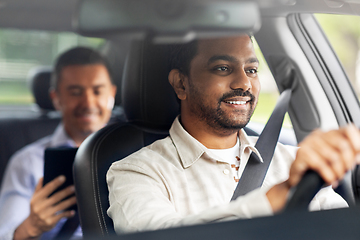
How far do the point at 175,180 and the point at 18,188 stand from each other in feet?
3.86

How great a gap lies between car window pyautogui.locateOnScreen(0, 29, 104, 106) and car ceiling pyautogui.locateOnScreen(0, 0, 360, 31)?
0.04 m

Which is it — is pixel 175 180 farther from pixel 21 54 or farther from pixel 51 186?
pixel 51 186

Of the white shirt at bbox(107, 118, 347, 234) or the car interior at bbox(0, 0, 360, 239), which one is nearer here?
the car interior at bbox(0, 0, 360, 239)

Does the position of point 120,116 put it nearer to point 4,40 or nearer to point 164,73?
point 164,73

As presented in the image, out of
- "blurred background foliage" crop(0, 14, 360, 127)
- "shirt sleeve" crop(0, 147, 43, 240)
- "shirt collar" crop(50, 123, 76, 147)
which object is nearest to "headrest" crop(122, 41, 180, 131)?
"blurred background foliage" crop(0, 14, 360, 127)

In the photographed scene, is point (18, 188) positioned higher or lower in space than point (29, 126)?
lower

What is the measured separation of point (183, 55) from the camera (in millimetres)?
1060

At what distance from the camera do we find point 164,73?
1.20 meters

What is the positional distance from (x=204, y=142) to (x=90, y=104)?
30.2 inches

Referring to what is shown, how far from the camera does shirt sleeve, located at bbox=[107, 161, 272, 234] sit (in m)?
0.77

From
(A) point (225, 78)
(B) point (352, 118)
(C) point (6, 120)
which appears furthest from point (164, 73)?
(C) point (6, 120)

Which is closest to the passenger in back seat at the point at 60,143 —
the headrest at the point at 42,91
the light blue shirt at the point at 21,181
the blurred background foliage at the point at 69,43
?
the light blue shirt at the point at 21,181

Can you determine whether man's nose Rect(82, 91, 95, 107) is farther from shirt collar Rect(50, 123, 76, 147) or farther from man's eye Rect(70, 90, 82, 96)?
shirt collar Rect(50, 123, 76, 147)

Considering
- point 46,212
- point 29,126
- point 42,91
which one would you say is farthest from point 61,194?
point 29,126
